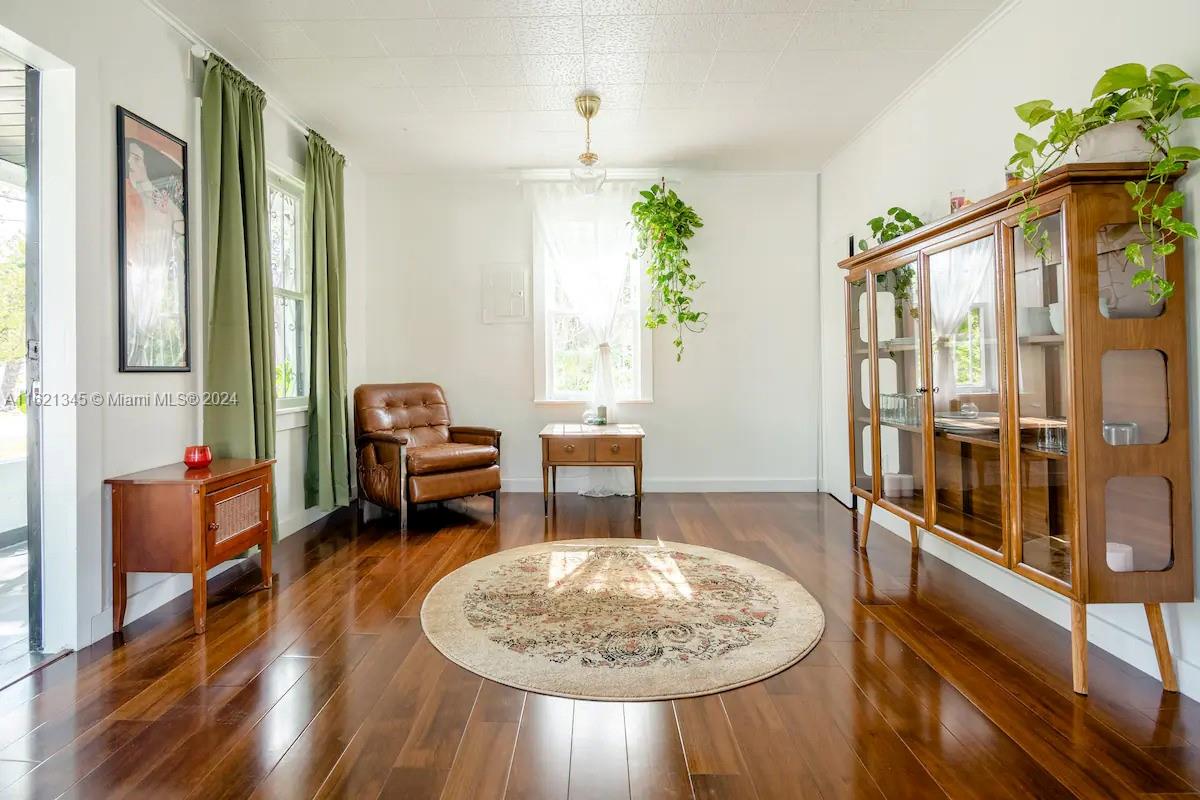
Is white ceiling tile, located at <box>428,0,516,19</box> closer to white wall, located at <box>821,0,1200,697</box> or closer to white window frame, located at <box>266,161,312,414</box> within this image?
white window frame, located at <box>266,161,312,414</box>

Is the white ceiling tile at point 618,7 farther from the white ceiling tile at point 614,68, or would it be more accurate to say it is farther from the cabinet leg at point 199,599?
the cabinet leg at point 199,599

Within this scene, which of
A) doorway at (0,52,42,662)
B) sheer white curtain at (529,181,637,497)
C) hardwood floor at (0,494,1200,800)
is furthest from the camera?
sheer white curtain at (529,181,637,497)

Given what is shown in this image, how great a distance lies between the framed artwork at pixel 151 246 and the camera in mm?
2508

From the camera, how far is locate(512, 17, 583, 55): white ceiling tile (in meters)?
2.85

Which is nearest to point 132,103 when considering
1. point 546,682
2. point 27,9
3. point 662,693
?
point 27,9

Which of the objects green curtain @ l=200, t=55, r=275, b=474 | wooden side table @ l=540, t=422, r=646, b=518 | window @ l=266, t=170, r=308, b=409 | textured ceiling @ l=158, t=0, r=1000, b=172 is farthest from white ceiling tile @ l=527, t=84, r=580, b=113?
wooden side table @ l=540, t=422, r=646, b=518

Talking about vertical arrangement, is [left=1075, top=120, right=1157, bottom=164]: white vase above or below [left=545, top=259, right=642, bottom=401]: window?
above

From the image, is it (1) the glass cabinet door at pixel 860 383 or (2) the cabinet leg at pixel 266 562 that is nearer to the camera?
(2) the cabinet leg at pixel 266 562

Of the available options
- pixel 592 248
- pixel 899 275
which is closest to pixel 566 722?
pixel 899 275

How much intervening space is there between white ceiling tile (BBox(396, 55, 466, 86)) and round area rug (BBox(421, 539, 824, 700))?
8.30 feet

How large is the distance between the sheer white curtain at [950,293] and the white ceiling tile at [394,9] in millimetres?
2397

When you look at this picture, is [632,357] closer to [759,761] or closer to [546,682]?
[546,682]

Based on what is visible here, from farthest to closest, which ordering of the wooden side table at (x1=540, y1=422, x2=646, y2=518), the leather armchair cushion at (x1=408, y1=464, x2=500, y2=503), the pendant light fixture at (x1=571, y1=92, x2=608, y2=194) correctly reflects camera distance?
the wooden side table at (x1=540, y1=422, x2=646, y2=518), the leather armchair cushion at (x1=408, y1=464, x2=500, y2=503), the pendant light fixture at (x1=571, y1=92, x2=608, y2=194)

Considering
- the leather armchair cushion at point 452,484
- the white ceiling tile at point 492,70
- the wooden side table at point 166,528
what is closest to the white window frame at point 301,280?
the leather armchair cushion at point 452,484
